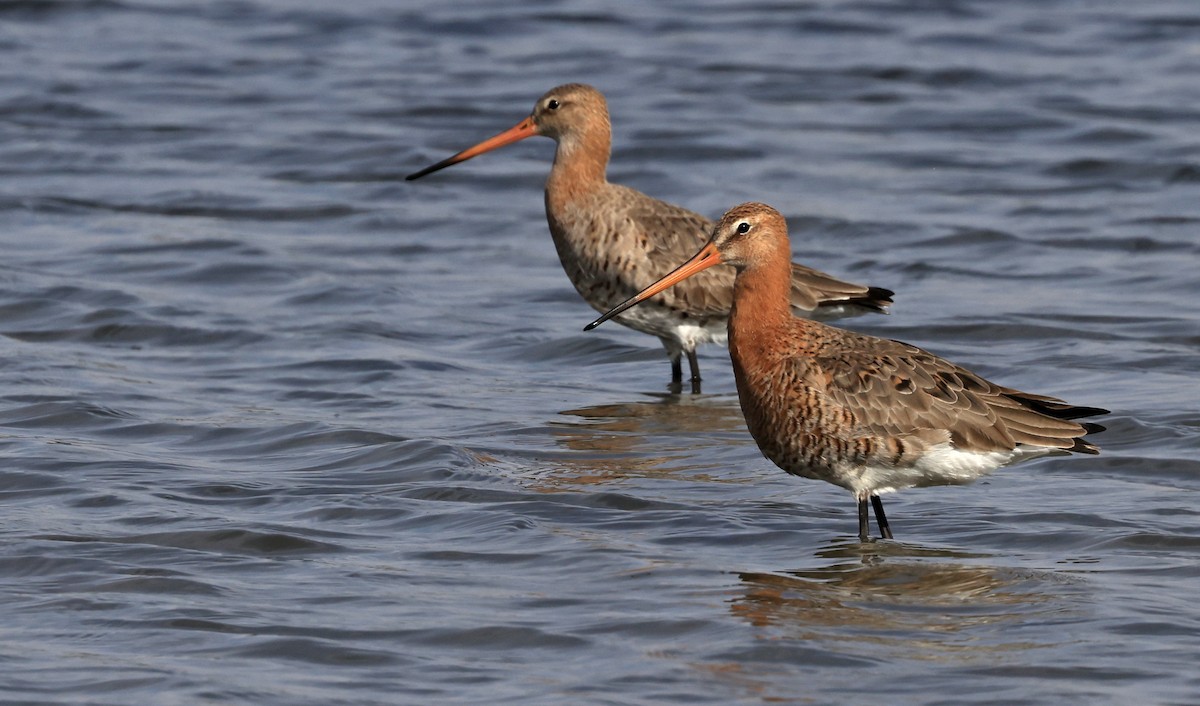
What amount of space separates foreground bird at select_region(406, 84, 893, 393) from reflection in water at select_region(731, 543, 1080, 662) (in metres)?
3.31

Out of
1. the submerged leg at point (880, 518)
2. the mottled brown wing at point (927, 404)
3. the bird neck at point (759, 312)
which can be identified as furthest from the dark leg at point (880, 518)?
the bird neck at point (759, 312)

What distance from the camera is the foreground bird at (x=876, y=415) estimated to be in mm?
7992

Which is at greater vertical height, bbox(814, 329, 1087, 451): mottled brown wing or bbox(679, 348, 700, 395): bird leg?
bbox(814, 329, 1087, 451): mottled brown wing

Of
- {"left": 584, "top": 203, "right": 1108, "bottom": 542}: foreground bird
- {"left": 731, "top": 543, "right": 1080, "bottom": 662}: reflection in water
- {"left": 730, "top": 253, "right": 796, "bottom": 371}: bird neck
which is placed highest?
{"left": 730, "top": 253, "right": 796, "bottom": 371}: bird neck

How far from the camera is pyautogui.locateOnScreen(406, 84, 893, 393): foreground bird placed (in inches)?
444

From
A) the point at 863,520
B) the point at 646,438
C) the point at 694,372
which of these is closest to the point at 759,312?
the point at 863,520

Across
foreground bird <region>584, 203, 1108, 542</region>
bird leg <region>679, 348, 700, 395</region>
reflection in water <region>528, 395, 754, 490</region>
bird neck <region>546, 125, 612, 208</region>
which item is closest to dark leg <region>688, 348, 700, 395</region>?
bird leg <region>679, 348, 700, 395</region>

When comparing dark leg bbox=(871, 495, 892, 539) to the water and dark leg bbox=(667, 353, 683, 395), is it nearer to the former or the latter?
the water

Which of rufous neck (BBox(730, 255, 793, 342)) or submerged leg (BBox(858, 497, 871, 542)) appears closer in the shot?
submerged leg (BBox(858, 497, 871, 542))

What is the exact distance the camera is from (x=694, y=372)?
37.1 ft

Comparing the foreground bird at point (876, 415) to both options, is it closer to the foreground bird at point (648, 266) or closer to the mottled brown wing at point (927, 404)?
the mottled brown wing at point (927, 404)

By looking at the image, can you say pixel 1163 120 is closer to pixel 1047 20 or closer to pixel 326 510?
pixel 1047 20

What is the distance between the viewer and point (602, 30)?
21.8m

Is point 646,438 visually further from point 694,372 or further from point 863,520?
point 863,520
